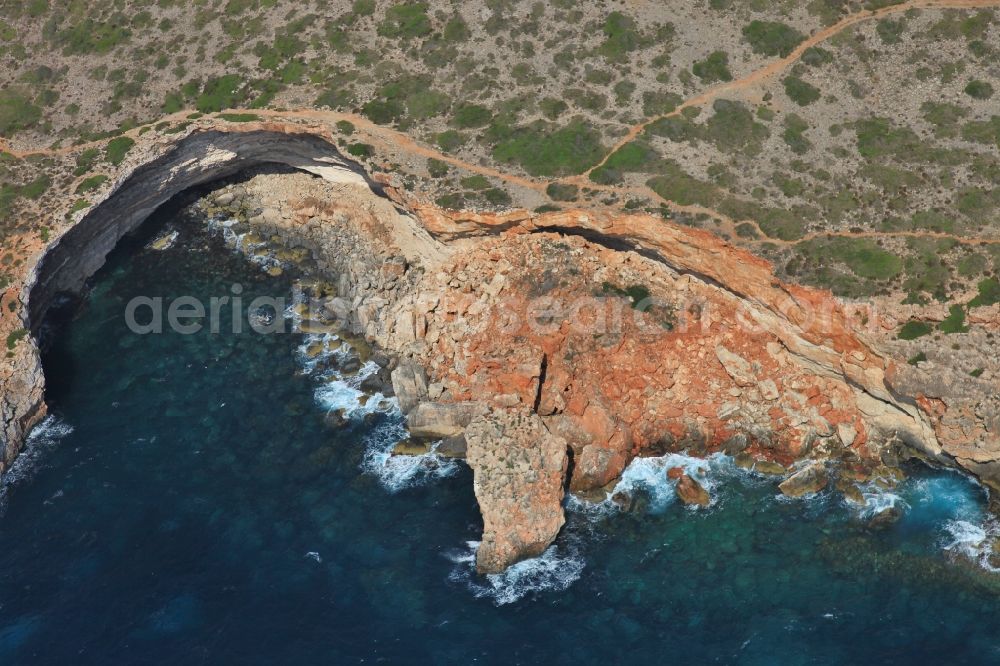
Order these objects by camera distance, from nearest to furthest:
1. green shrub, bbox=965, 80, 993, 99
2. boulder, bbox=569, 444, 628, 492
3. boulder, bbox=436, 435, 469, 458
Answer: boulder, bbox=569, 444, 628, 492 → boulder, bbox=436, 435, 469, 458 → green shrub, bbox=965, 80, 993, 99

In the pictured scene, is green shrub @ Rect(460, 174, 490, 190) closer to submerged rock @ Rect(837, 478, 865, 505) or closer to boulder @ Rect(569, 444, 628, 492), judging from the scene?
boulder @ Rect(569, 444, 628, 492)

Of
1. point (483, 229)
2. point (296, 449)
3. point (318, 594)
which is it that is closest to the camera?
point (318, 594)

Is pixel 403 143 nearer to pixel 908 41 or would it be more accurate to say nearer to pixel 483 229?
pixel 483 229


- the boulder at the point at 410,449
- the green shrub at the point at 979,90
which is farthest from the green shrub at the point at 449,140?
the green shrub at the point at 979,90

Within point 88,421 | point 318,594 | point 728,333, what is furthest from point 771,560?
point 88,421

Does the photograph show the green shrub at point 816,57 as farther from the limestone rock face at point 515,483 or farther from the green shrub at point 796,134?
the limestone rock face at point 515,483

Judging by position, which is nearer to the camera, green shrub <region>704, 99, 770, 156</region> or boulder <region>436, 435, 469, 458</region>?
boulder <region>436, 435, 469, 458</region>

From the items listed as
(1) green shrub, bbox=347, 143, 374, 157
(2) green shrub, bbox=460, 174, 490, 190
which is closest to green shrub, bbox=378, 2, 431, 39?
(1) green shrub, bbox=347, 143, 374, 157
